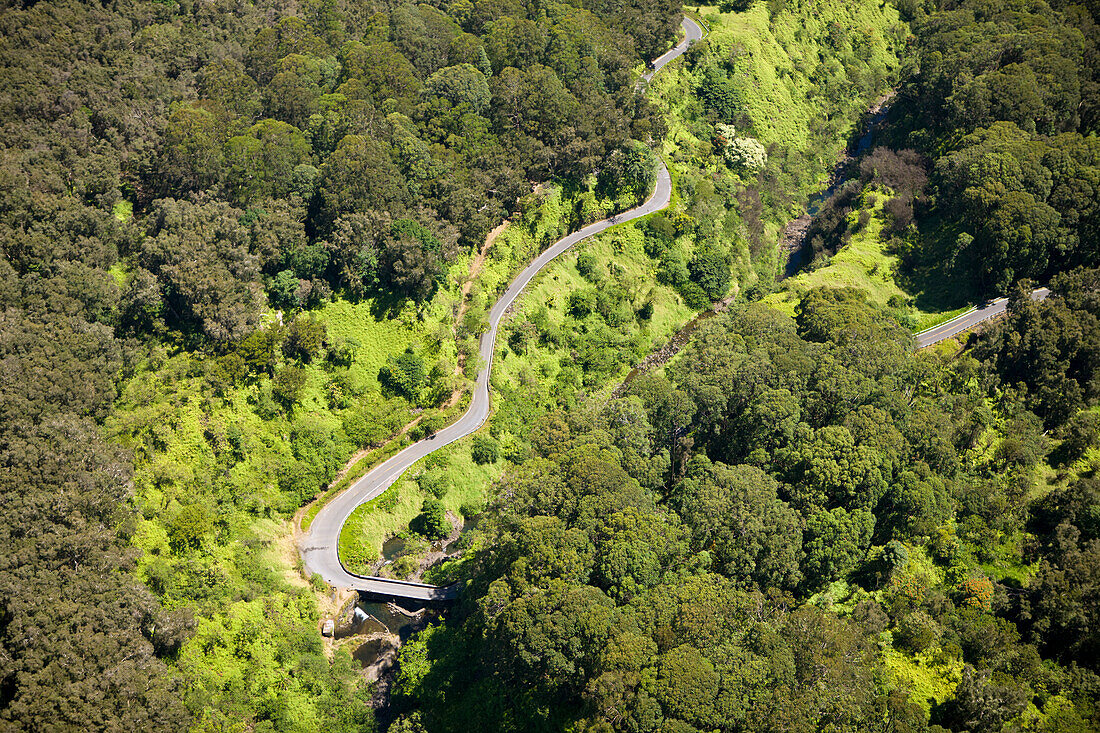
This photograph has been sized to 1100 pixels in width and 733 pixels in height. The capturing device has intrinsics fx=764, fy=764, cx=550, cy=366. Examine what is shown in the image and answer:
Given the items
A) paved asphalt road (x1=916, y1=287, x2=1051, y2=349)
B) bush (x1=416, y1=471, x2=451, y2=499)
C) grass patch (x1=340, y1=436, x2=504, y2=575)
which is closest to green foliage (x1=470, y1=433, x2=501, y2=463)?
grass patch (x1=340, y1=436, x2=504, y2=575)

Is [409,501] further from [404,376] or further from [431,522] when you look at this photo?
[404,376]

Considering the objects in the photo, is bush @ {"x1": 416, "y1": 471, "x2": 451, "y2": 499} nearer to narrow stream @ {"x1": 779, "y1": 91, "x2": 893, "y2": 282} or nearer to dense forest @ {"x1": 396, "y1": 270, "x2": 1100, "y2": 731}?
dense forest @ {"x1": 396, "y1": 270, "x2": 1100, "y2": 731}

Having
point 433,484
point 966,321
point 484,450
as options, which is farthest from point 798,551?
point 966,321

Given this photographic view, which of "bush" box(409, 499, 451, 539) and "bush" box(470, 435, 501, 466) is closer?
"bush" box(409, 499, 451, 539)

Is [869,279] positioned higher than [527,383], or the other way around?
[869,279]

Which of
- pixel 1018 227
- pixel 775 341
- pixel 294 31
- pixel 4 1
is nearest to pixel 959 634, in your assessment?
pixel 775 341

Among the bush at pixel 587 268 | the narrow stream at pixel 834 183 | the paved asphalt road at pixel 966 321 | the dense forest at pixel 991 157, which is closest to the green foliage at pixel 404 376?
the bush at pixel 587 268
